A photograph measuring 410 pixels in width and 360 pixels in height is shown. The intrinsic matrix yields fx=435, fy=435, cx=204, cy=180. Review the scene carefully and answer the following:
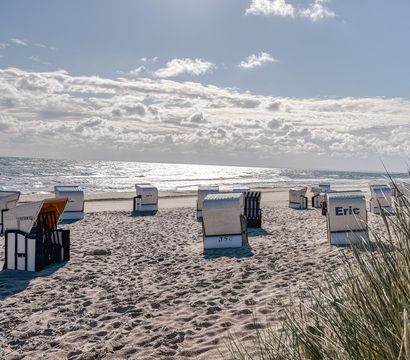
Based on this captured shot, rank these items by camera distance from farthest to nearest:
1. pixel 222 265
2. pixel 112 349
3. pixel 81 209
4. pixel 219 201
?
pixel 81 209
pixel 219 201
pixel 222 265
pixel 112 349

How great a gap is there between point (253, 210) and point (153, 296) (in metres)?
8.30

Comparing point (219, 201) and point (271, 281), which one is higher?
point (219, 201)

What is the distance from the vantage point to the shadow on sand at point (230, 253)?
9.60 m

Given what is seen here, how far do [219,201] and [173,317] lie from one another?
16.8 feet

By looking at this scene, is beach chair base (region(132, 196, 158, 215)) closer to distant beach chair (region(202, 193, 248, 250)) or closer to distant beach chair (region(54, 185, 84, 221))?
distant beach chair (region(54, 185, 84, 221))

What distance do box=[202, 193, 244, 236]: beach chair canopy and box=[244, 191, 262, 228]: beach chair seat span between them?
3787 millimetres

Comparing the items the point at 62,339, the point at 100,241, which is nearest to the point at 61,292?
the point at 62,339

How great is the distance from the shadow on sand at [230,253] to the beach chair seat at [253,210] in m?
3.91

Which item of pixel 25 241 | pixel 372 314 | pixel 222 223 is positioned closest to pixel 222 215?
pixel 222 223

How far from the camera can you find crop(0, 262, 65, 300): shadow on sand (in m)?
7.21

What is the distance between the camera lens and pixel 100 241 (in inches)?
484

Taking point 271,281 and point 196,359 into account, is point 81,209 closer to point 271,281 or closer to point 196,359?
point 271,281

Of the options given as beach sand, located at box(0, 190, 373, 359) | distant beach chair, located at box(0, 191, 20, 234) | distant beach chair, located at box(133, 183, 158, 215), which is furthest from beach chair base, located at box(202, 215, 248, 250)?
distant beach chair, located at box(133, 183, 158, 215)

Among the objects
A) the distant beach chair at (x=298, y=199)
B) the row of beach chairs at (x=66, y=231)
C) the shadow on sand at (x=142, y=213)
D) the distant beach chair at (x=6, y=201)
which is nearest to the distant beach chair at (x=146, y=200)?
the shadow on sand at (x=142, y=213)
